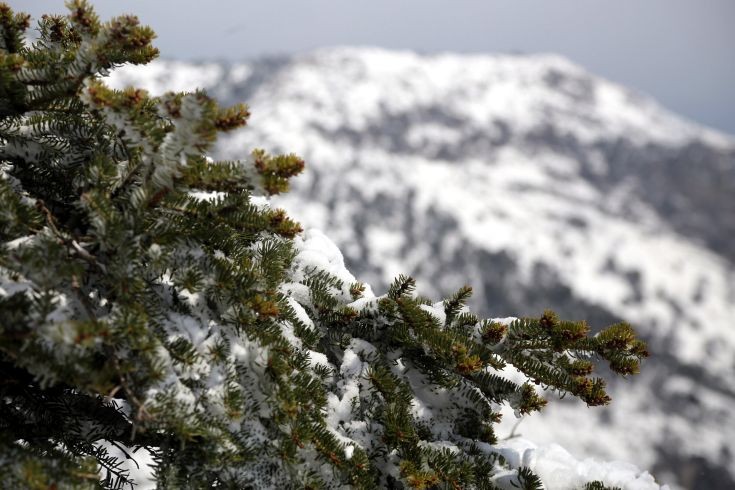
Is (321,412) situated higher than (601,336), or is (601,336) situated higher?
(601,336)

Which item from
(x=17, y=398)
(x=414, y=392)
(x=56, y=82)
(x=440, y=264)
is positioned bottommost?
(x=17, y=398)

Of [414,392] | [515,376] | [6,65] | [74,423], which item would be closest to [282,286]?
[414,392]

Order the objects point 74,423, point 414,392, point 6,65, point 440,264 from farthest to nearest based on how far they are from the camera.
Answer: point 440,264 < point 414,392 < point 74,423 < point 6,65

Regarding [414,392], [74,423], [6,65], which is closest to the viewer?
[6,65]

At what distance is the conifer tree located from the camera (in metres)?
2.12

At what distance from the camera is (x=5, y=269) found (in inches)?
84.7

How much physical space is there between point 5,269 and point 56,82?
0.90 metres

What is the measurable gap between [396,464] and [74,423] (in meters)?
1.73

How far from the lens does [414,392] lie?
340cm

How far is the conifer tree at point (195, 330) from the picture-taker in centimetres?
212

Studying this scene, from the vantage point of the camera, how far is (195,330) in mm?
2561

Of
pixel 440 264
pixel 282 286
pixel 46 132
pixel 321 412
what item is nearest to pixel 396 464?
pixel 321 412

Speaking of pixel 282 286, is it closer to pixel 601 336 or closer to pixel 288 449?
pixel 288 449

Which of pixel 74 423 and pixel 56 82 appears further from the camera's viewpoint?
pixel 74 423
